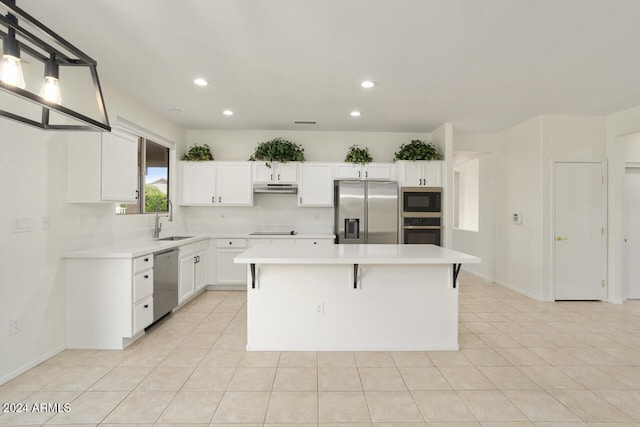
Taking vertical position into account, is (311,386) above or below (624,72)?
below

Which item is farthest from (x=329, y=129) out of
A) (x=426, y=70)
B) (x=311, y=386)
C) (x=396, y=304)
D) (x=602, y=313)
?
(x=602, y=313)

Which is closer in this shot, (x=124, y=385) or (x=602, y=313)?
(x=124, y=385)

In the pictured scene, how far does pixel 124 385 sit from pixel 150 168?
3.09 meters

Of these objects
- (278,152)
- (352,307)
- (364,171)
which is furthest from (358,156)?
(352,307)

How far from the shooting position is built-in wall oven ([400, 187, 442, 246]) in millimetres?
4906

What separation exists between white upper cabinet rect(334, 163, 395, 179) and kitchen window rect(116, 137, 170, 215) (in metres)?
2.66

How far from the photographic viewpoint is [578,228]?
4.59 metres

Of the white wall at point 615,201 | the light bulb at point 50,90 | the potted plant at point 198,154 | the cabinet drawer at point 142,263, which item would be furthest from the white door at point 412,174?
the light bulb at point 50,90

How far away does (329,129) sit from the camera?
5461mm

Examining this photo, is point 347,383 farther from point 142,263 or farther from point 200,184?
point 200,184

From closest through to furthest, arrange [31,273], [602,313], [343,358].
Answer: [31,273]
[343,358]
[602,313]

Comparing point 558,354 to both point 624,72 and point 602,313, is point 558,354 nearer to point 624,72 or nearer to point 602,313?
point 602,313

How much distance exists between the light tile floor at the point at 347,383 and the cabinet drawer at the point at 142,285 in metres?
0.46

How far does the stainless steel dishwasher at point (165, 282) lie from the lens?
135 inches
